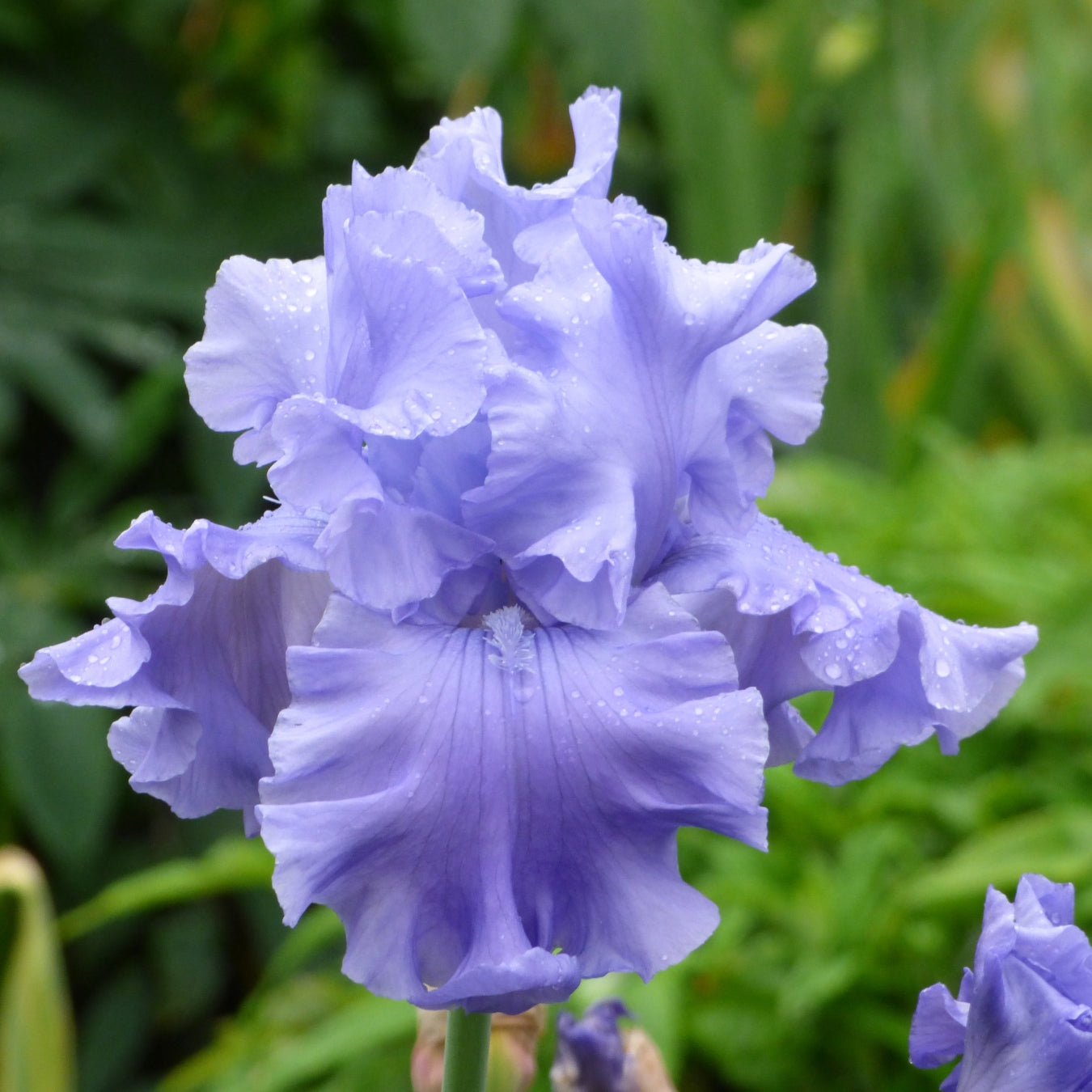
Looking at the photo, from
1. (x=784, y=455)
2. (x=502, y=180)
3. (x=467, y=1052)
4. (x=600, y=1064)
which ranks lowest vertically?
(x=784, y=455)

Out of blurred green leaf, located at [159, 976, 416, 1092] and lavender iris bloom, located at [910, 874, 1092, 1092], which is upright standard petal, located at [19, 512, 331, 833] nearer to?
lavender iris bloom, located at [910, 874, 1092, 1092]

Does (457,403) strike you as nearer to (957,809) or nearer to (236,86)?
(957,809)

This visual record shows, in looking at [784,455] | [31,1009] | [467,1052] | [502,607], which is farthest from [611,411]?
[784,455]

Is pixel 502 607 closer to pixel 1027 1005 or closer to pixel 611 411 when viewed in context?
pixel 611 411

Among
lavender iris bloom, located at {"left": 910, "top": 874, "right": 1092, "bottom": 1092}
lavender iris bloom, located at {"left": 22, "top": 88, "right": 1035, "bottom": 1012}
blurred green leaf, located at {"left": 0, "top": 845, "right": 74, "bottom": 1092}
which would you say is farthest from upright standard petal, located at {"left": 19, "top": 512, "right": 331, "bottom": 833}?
blurred green leaf, located at {"left": 0, "top": 845, "right": 74, "bottom": 1092}

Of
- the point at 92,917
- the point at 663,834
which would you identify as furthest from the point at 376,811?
the point at 92,917

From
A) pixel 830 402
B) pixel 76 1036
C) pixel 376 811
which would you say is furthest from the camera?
pixel 830 402
